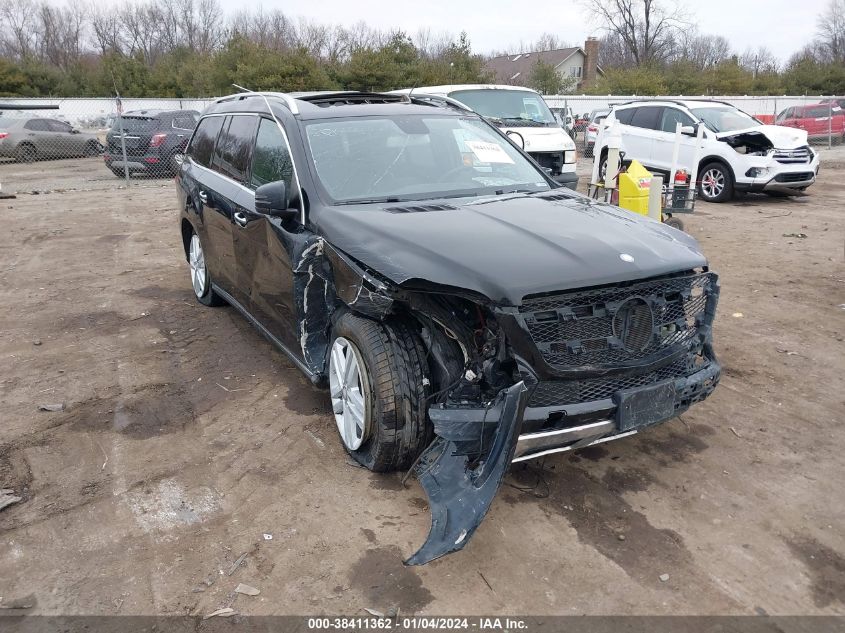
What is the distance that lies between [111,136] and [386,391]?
16.4 meters

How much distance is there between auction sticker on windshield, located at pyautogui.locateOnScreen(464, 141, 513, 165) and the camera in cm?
476

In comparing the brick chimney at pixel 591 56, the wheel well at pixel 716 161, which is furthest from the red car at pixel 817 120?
the brick chimney at pixel 591 56

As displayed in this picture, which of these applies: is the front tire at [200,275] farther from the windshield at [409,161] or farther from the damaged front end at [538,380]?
the damaged front end at [538,380]

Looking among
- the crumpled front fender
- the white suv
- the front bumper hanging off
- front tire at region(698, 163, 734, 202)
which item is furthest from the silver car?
the crumpled front fender

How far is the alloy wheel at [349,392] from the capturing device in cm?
357

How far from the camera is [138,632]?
2.67 metres

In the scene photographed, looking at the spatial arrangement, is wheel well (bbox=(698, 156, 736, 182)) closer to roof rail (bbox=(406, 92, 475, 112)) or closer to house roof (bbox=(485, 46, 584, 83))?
roof rail (bbox=(406, 92, 475, 112))

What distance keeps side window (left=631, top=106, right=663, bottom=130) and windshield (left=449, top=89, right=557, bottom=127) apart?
8.93ft

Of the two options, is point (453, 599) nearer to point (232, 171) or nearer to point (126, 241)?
point (232, 171)

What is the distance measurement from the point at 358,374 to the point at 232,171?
239 cm

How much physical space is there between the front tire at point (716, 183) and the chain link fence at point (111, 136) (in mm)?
10526

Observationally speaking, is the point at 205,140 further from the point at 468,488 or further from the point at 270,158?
the point at 468,488

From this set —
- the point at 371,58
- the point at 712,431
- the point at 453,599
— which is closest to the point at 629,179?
the point at 712,431

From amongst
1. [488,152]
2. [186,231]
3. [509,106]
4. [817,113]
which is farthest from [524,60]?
[488,152]
